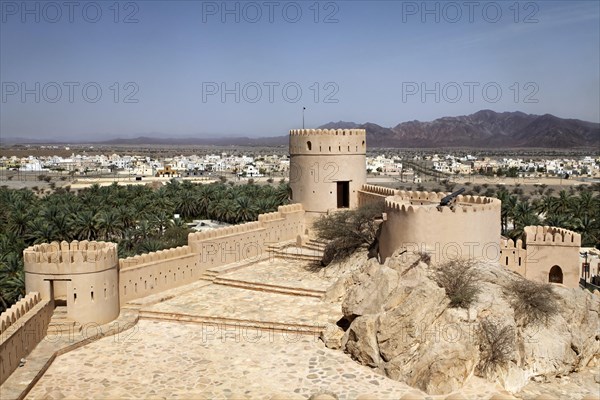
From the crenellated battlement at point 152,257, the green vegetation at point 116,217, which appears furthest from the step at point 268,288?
the green vegetation at point 116,217

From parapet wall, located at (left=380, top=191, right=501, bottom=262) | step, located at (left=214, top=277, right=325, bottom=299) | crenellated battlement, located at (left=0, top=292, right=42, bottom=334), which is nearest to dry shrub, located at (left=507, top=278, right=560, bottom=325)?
parapet wall, located at (left=380, top=191, right=501, bottom=262)

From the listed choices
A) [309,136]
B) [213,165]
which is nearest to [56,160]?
[213,165]

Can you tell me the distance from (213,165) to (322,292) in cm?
10771

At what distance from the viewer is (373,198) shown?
71.3ft

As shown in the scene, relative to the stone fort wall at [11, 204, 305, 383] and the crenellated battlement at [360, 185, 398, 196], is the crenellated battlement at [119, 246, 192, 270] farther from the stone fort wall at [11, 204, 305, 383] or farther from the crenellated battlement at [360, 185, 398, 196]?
the crenellated battlement at [360, 185, 398, 196]

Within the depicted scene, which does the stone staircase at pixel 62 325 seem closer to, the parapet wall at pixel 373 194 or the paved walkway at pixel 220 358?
the paved walkway at pixel 220 358

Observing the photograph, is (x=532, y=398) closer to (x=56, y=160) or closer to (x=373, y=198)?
(x=373, y=198)

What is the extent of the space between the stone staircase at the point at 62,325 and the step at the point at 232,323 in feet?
6.52

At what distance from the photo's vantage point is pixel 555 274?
1823 centimetres

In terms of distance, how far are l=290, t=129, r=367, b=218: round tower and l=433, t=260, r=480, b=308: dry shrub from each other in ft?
29.6

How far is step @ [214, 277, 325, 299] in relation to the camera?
1677cm

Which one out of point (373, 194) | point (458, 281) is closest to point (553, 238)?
point (458, 281)

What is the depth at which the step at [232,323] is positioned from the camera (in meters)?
14.2

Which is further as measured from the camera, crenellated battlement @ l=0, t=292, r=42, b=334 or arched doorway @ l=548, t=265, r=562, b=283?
arched doorway @ l=548, t=265, r=562, b=283
